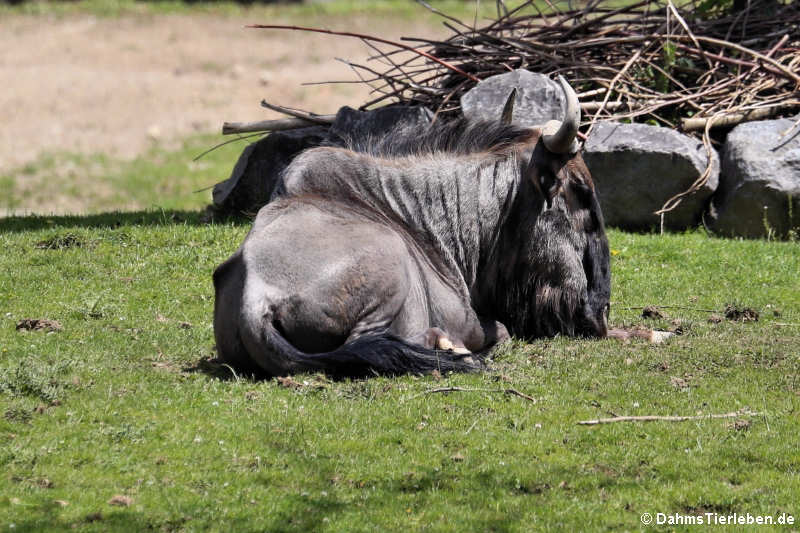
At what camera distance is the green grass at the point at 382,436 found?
15.4ft

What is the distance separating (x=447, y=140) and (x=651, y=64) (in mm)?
6035

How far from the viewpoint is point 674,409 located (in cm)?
602

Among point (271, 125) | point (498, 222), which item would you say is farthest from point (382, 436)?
point (271, 125)

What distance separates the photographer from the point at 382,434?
5.56m

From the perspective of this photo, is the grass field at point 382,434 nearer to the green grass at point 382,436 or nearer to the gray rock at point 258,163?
the green grass at point 382,436

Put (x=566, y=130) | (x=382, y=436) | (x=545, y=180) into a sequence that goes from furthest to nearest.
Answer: (x=545, y=180) < (x=566, y=130) < (x=382, y=436)

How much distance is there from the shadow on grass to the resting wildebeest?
15.7 feet

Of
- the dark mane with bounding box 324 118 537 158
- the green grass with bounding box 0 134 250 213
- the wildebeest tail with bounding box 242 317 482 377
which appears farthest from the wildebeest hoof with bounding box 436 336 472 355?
the green grass with bounding box 0 134 250 213

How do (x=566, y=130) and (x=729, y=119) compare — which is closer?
(x=566, y=130)

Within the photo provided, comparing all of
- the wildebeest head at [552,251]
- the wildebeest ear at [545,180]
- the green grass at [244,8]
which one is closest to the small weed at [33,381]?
the wildebeest head at [552,251]

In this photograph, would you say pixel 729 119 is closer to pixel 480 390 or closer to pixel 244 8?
pixel 480 390

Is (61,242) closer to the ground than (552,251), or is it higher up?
closer to the ground

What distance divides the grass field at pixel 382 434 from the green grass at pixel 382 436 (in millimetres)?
14

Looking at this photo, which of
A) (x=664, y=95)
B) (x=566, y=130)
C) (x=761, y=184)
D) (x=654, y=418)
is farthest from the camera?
(x=664, y=95)
